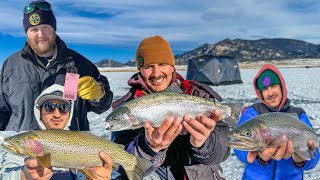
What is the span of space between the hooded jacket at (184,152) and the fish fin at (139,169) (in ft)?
0.17

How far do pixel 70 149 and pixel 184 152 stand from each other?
3.30 feet

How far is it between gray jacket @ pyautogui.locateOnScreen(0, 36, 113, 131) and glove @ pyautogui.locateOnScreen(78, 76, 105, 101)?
23 cm

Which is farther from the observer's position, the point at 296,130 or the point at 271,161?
the point at 271,161

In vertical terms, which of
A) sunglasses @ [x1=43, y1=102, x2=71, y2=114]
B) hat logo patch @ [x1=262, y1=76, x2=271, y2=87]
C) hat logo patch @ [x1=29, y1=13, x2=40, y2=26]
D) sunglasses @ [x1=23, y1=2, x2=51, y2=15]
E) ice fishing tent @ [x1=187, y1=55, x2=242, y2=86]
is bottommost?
ice fishing tent @ [x1=187, y1=55, x2=242, y2=86]

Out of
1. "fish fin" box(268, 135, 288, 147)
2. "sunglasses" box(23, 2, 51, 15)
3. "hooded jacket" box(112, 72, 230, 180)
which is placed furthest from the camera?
"sunglasses" box(23, 2, 51, 15)

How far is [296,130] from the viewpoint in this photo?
3.72 meters

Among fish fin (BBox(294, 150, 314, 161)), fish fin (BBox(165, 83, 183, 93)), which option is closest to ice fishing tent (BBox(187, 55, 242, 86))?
fish fin (BBox(294, 150, 314, 161))

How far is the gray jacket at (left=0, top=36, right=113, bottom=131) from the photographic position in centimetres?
537

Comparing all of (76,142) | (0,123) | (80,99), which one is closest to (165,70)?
(76,142)

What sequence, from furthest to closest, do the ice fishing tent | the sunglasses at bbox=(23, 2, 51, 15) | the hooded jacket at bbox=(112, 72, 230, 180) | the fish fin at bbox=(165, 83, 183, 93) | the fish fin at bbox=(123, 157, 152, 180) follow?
the ice fishing tent
the sunglasses at bbox=(23, 2, 51, 15)
the fish fin at bbox=(165, 83, 183, 93)
the hooded jacket at bbox=(112, 72, 230, 180)
the fish fin at bbox=(123, 157, 152, 180)

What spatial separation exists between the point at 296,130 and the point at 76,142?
215 centimetres

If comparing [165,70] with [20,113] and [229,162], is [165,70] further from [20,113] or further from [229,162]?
[229,162]

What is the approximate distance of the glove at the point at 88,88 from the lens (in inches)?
196

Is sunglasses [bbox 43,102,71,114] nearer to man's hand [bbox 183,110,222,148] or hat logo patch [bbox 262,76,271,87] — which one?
man's hand [bbox 183,110,222,148]
